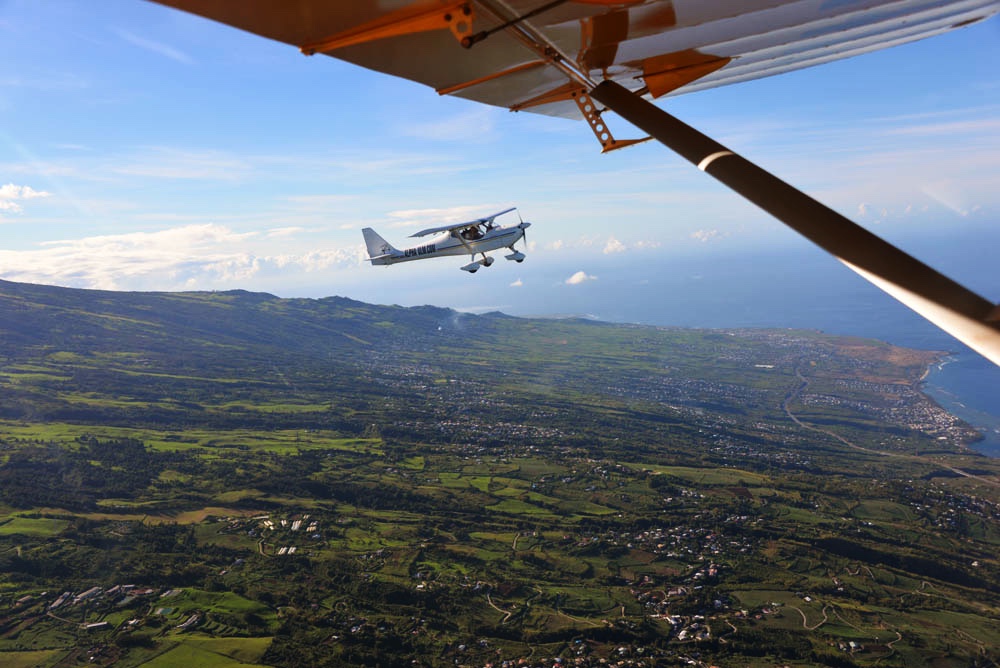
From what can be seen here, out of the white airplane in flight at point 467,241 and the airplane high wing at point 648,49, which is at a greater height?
the white airplane in flight at point 467,241

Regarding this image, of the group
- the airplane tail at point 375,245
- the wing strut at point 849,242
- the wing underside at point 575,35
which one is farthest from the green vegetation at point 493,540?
the wing strut at point 849,242

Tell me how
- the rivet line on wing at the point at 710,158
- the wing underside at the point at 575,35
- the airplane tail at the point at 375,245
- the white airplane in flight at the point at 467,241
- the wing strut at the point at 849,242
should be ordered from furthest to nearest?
the airplane tail at the point at 375,245, the white airplane in flight at the point at 467,241, the rivet line on wing at the point at 710,158, the wing underside at the point at 575,35, the wing strut at the point at 849,242

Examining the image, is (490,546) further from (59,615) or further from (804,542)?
(59,615)

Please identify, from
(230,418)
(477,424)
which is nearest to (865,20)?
(477,424)

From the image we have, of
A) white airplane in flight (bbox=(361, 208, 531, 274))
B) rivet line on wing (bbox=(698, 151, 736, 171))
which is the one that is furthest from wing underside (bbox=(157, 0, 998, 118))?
white airplane in flight (bbox=(361, 208, 531, 274))

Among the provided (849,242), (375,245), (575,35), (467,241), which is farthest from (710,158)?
(375,245)

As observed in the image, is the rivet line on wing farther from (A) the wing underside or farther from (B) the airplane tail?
(B) the airplane tail

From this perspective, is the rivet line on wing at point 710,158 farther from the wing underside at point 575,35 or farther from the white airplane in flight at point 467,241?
the white airplane in flight at point 467,241
